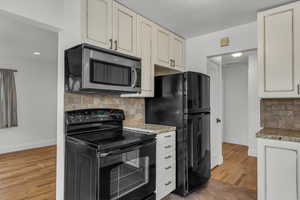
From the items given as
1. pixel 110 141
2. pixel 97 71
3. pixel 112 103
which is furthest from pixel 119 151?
pixel 112 103

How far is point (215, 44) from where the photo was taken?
9.51 feet

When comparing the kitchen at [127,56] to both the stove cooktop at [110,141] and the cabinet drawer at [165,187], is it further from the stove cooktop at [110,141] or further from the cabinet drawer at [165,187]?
the stove cooktop at [110,141]

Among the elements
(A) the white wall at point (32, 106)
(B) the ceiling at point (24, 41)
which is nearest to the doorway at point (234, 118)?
(B) the ceiling at point (24, 41)

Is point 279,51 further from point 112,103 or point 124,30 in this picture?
point 112,103

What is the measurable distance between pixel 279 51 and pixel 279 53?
0.02 m

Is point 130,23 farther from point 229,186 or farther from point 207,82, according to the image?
point 229,186

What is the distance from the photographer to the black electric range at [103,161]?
1.39 m

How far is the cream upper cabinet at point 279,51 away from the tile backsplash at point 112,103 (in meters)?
1.73

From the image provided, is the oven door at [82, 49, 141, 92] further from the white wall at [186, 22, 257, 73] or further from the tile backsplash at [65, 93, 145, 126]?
the white wall at [186, 22, 257, 73]

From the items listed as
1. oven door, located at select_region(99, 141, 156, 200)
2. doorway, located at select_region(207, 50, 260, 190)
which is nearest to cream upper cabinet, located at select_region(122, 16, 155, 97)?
oven door, located at select_region(99, 141, 156, 200)

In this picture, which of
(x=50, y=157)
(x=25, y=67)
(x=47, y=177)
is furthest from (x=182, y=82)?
(x=25, y=67)

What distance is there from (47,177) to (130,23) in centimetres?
293

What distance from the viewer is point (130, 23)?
2199mm

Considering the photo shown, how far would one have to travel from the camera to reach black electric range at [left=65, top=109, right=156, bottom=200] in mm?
1388
